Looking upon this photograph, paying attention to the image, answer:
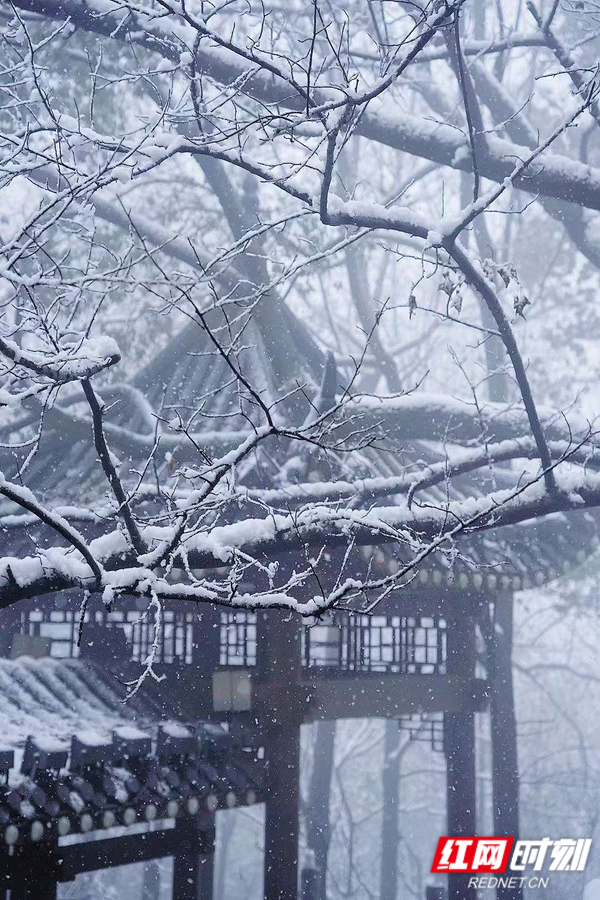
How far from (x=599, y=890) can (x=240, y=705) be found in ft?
30.5

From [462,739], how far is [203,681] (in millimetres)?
2646

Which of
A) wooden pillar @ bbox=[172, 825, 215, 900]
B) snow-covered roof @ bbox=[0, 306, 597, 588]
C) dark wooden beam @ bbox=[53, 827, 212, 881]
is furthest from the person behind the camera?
snow-covered roof @ bbox=[0, 306, 597, 588]

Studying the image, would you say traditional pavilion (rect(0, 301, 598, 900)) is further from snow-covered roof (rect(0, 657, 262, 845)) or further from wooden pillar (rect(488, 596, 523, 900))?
wooden pillar (rect(488, 596, 523, 900))

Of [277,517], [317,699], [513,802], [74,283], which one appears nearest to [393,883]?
[513,802]

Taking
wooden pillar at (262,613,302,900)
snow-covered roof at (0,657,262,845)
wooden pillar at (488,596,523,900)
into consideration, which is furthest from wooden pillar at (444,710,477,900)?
snow-covered roof at (0,657,262,845)

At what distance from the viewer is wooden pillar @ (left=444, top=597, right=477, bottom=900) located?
709 cm

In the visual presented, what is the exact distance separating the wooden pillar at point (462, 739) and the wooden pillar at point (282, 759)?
1.83 meters

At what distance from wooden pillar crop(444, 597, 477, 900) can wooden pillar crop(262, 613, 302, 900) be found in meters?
1.83

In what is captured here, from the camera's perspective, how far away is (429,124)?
16.9ft

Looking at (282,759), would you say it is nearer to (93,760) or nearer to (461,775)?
(93,760)

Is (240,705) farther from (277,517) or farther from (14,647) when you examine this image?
(277,517)

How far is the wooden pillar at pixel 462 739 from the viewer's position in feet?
23.2

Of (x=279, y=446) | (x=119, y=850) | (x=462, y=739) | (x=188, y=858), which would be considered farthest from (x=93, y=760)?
(x=462, y=739)

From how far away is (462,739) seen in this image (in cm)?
710
